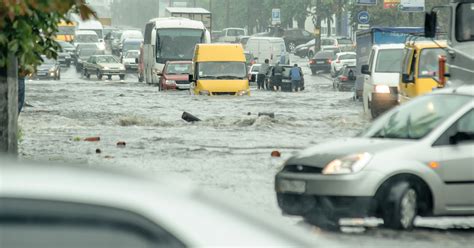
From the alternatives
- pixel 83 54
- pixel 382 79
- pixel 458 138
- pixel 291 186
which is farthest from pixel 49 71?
pixel 458 138

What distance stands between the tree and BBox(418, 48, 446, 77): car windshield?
10.6 metres

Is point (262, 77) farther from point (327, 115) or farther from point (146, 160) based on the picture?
point (146, 160)

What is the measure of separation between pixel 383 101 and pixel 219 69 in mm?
15207

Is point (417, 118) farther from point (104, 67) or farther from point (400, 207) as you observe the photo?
point (104, 67)

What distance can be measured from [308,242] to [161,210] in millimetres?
457

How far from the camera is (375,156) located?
12547mm

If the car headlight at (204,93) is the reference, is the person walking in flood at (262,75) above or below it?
below

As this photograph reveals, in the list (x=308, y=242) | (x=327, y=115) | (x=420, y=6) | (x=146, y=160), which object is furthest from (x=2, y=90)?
(x=420, y=6)

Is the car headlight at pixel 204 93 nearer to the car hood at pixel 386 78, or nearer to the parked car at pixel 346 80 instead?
the parked car at pixel 346 80

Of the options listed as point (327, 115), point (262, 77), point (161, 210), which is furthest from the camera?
point (262, 77)

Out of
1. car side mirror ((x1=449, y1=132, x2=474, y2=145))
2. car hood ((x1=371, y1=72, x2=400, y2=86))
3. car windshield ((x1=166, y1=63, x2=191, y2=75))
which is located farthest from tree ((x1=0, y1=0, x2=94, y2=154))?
car windshield ((x1=166, y1=63, x2=191, y2=75))

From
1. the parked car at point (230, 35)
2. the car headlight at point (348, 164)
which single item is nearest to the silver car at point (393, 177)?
the car headlight at point (348, 164)

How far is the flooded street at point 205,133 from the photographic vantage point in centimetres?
1684

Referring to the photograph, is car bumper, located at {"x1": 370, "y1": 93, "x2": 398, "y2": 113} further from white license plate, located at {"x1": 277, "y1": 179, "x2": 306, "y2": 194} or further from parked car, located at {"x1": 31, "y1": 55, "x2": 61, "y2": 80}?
parked car, located at {"x1": 31, "y1": 55, "x2": 61, "y2": 80}
